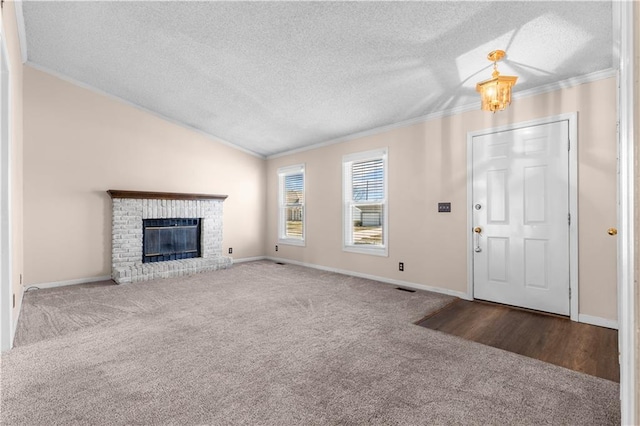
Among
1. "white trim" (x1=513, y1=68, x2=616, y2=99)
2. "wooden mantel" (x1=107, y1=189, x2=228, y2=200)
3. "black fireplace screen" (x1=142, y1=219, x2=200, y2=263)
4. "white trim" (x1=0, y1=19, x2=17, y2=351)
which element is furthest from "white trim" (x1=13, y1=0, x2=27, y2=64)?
"white trim" (x1=513, y1=68, x2=616, y2=99)

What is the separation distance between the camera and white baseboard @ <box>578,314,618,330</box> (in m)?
2.85

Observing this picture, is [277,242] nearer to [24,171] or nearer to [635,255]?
[24,171]

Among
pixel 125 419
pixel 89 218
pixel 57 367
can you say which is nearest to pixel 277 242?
pixel 89 218

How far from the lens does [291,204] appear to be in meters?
6.39

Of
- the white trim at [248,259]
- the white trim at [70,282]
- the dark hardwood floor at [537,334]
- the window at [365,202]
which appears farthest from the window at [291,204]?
the dark hardwood floor at [537,334]

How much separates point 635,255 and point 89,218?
580cm

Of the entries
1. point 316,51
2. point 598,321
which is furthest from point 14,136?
point 598,321

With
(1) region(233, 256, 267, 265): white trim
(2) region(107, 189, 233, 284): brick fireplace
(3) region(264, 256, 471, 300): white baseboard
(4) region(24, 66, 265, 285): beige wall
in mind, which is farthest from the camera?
(1) region(233, 256, 267, 265): white trim

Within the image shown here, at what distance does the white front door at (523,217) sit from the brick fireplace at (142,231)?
4.32m

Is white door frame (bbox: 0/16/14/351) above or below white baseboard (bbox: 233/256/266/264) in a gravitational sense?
above

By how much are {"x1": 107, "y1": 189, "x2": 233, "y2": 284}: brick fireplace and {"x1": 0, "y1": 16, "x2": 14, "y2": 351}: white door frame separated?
2.17 metres

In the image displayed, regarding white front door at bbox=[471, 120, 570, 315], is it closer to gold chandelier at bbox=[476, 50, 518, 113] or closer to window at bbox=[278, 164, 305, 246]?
gold chandelier at bbox=[476, 50, 518, 113]

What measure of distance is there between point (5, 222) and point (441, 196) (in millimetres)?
4363

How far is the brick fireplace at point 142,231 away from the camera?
4.79m
